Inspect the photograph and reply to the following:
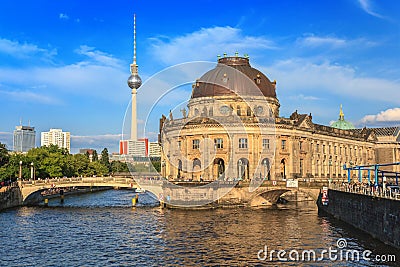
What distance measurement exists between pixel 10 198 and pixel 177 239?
48.6 metres

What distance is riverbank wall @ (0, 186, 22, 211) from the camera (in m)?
92.0

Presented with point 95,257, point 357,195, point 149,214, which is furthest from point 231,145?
point 95,257

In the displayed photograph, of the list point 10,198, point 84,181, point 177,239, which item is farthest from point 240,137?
point 177,239

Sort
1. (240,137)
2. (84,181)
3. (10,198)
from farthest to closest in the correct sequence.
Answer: (240,137) < (84,181) < (10,198)

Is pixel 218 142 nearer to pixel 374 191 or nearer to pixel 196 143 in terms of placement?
pixel 196 143

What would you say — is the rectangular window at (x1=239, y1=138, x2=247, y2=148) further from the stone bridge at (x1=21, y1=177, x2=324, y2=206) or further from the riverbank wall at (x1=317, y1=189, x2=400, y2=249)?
the riverbank wall at (x1=317, y1=189, x2=400, y2=249)

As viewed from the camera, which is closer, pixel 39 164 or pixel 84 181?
pixel 84 181

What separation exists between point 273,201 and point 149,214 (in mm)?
27912

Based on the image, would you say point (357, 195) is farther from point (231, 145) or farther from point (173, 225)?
point (231, 145)

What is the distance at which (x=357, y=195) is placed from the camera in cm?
6297

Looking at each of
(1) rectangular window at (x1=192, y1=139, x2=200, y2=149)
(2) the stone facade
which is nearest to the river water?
(2) the stone facade

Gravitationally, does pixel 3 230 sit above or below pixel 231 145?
below

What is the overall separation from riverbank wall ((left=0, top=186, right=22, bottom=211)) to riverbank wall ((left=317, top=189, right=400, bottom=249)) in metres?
56.4

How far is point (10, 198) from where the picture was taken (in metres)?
96.2
